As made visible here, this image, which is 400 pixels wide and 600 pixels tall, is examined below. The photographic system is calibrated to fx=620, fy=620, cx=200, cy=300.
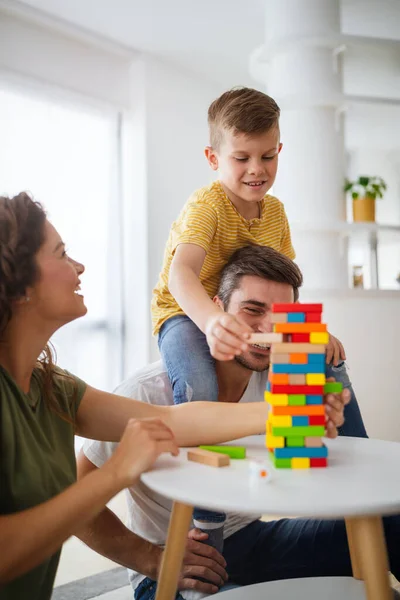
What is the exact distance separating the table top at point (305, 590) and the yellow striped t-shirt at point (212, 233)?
93 cm

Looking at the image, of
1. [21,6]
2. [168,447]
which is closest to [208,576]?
[168,447]

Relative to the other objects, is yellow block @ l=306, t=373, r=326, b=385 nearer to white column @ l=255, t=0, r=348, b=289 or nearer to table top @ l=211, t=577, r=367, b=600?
table top @ l=211, t=577, r=367, b=600

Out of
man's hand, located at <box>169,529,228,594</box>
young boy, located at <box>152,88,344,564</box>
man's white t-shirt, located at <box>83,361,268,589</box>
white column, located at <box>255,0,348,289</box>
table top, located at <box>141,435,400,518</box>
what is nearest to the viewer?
table top, located at <box>141,435,400,518</box>

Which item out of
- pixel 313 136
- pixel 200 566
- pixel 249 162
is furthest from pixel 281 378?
pixel 313 136

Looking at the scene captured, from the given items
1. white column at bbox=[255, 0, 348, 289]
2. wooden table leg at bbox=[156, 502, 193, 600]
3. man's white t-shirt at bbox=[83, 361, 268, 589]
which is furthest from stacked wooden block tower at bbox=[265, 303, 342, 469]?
white column at bbox=[255, 0, 348, 289]

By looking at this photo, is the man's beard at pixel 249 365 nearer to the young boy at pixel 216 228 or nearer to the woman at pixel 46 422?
the young boy at pixel 216 228

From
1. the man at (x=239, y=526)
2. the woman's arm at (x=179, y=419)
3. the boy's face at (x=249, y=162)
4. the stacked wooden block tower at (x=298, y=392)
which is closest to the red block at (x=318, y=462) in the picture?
the stacked wooden block tower at (x=298, y=392)

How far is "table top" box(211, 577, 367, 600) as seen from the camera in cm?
132

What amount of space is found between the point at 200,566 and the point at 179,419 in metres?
0.37

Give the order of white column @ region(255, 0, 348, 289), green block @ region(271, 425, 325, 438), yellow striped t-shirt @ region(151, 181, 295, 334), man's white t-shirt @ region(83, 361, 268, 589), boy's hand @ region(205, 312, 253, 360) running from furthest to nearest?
white column @ region(255, 0, 348, 289) < yellow striped t-shirt @ region(151, 181, 295, 334) < man's white t-shirt @ region(83, 361, 268, 589) < boy's hand @ region(205, 312, 253, 360) < green block @ region(271, 425, 325, 438)

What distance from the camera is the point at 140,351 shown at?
212 inches

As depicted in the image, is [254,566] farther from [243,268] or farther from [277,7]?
[277,7]

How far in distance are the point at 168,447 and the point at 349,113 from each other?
348cm

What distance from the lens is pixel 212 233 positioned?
197cm
